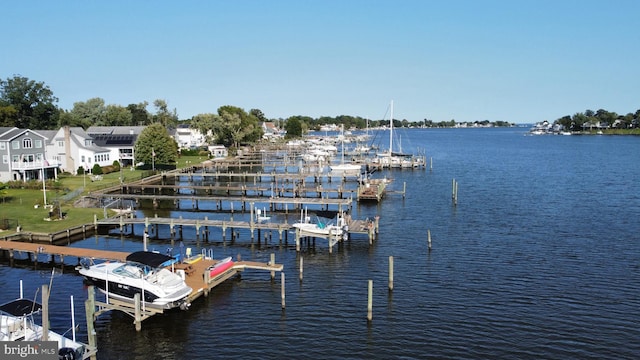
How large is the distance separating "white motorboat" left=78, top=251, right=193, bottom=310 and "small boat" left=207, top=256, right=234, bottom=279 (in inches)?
106

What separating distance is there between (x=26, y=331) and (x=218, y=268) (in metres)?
13.0

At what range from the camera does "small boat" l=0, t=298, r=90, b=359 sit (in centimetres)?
2522

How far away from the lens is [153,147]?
100 metres

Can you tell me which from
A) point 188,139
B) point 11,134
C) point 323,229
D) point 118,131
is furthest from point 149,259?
point 188,139

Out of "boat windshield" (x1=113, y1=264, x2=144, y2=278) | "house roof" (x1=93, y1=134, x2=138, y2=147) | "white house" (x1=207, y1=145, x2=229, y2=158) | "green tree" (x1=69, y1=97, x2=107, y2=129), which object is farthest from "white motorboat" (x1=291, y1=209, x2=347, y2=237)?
"green tree" (x1=69, y1=97, x2=107, y2=129)

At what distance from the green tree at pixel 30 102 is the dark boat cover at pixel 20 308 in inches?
4324

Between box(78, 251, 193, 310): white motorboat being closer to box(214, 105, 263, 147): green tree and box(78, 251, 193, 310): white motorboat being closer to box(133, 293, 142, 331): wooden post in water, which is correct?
box(133, 293, 142, 331): wooden post in water

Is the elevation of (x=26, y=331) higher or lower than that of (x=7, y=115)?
lower

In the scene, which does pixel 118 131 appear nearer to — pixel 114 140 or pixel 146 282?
pixel 114 140

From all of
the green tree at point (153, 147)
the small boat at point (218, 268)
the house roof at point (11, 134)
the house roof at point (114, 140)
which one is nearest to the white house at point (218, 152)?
the house roof at point (114, 140)

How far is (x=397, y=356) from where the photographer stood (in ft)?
91.8

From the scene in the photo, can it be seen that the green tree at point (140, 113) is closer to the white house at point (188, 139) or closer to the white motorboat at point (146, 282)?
the white house at point (188, 139)

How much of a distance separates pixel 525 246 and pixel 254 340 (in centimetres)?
2992

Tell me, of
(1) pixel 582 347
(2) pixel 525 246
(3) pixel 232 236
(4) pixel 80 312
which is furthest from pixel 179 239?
(1) pixel 582 347
